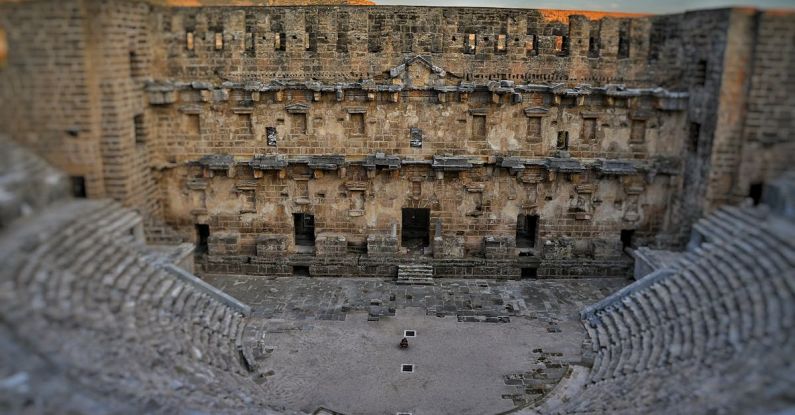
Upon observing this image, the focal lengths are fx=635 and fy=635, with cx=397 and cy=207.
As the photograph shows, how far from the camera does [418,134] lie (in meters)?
18.3

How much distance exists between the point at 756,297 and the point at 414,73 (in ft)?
33.8

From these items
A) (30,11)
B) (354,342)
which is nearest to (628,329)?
(354,342)

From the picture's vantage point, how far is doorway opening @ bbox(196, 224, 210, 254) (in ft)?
62.9

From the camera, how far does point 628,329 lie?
14.3 m

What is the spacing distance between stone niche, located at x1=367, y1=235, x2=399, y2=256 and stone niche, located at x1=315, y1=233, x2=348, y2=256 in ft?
2.37

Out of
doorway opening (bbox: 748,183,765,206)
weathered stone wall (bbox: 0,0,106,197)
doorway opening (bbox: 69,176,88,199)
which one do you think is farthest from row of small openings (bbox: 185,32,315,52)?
doorway opening (bbox: 748,183,765,206)

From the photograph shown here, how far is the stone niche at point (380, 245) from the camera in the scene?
61.2 feet

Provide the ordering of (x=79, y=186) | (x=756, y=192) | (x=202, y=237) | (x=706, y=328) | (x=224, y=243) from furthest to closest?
1. (x=202, y=237)
2. (x=224, y=243)
3. (x=756, y=192)
4. (x=79, y=186)
5. (x=706, y=328)

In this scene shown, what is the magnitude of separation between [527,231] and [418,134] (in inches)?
203

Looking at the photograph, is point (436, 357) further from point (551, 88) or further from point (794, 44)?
point (794, 44)

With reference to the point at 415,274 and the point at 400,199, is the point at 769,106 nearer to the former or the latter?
the point at 400,199

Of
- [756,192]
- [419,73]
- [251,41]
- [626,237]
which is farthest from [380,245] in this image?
[756,192]

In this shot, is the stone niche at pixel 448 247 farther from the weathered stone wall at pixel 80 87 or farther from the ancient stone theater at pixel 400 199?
the weathered stone wall at pixel 80 87

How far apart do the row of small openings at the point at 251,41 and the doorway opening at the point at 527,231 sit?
8183mm
